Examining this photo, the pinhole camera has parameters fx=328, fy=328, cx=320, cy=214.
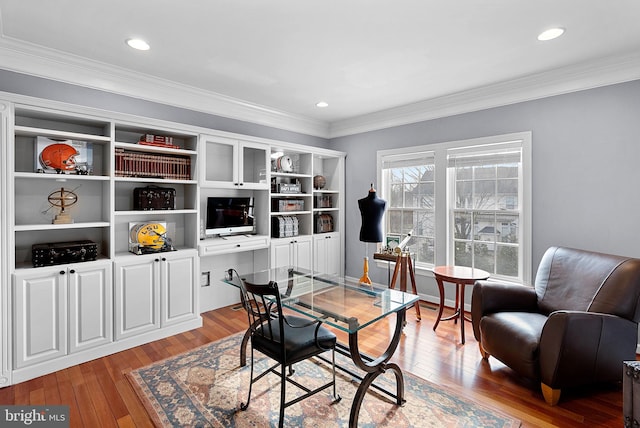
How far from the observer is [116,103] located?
10.5 feet

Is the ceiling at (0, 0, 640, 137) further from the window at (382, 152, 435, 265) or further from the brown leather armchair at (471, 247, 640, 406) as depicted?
the brown leather armchair at (471, 247, 640, 406)

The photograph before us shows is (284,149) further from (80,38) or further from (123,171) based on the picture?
(80,38)

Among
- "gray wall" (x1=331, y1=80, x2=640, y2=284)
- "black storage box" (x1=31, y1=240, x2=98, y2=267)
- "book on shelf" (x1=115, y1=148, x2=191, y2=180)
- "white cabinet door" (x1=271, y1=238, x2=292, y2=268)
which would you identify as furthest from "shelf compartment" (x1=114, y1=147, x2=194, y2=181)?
"gray wall" (x1=331, y1=80, x2=640, y2=284)

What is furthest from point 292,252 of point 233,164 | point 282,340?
point 282,340

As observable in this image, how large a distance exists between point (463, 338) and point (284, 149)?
301 centimetres

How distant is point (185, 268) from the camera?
339 cm

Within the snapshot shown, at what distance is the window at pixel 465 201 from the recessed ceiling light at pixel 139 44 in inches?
120

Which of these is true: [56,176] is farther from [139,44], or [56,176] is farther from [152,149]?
[139,44]

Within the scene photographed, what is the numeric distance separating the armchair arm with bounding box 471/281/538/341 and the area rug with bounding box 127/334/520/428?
772 millimetres

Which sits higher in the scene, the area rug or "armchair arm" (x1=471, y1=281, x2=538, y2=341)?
"armchair arm" (x1=471, y1=281, x2=538, y2=341)

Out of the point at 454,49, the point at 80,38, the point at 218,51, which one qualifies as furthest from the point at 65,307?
the point at 454,49

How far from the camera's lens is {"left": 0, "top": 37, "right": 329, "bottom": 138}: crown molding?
268cm

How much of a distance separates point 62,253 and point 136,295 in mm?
700

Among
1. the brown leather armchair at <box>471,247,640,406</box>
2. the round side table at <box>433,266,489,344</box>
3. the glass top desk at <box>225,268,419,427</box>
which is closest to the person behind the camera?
the glass top desk at <box>225,268,419,427</box>
